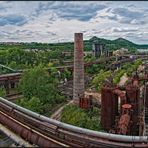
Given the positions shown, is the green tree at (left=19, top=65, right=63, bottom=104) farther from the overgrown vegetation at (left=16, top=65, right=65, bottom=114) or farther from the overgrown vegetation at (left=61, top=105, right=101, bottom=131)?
the overgrown vegetation at (left=61, top=105, right=101, bottom=131)

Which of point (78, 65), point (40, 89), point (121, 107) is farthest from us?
point (40, 89)

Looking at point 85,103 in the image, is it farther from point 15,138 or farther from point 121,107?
point 15,138

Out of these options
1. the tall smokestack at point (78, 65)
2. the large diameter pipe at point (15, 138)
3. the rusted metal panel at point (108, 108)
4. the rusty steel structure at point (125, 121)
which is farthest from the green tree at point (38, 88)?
the large diameter pipe at point (15, 138)

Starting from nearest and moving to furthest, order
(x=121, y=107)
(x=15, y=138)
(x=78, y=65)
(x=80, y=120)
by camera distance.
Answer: (x=15, y=138)
(x=121, y=107)
(x=80, y=120)
(x=78, y=65)

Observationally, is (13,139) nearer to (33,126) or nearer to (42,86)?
(33,126)

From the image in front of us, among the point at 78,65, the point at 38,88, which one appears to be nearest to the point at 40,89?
the point at 38,88

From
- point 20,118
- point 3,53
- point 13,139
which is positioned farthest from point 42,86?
point 3,53

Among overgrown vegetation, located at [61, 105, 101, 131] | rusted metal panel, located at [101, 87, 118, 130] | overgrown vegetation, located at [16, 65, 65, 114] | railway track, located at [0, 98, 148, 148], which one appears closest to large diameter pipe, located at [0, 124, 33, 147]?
railway track, located at [0, 98, 148, 148]

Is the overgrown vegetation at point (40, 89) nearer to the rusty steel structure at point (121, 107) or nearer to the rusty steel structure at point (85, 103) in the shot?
the rusty steel structure at point (85, 103)
